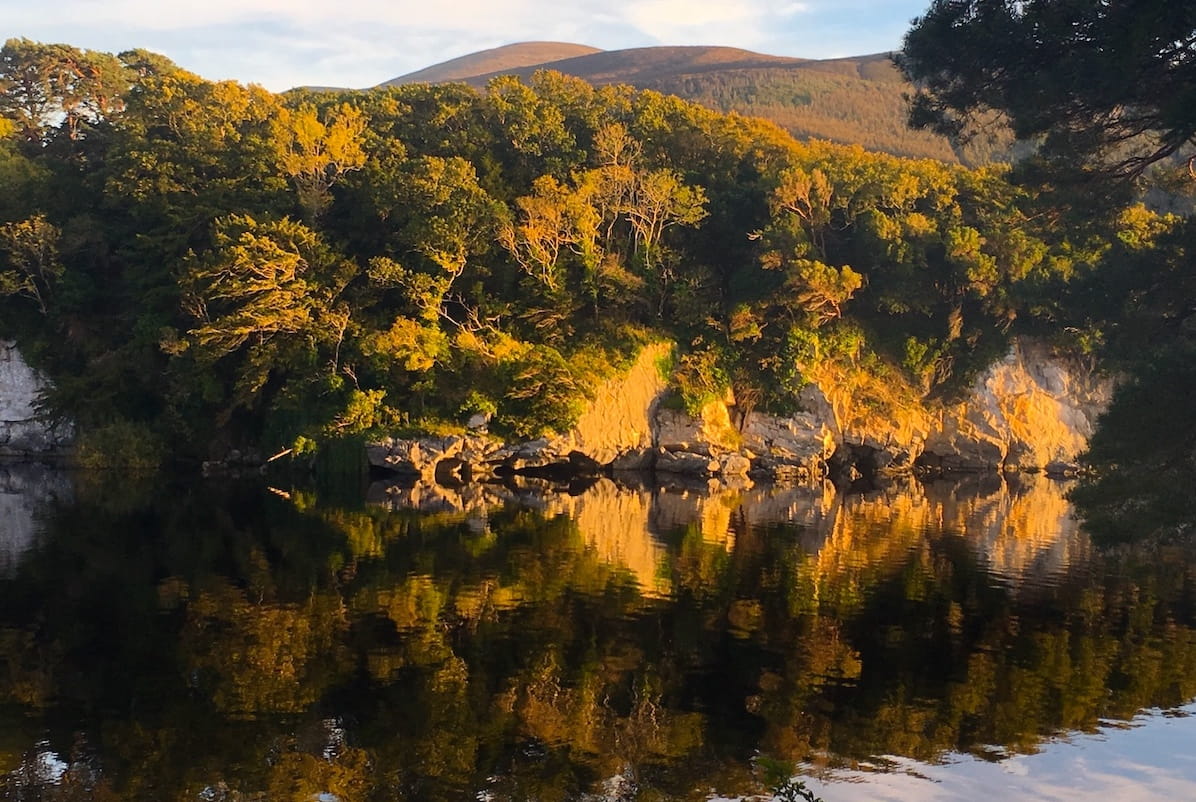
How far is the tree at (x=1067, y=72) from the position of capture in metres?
16.5

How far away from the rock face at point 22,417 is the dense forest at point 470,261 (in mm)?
965

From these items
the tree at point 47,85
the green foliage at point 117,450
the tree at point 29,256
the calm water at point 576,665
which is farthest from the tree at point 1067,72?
the tree at point 47,85

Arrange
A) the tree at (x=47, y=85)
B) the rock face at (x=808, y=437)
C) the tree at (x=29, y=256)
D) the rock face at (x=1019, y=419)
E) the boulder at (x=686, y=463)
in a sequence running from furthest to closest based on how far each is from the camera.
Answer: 1. the tree at (x=47, y=85)
2. the rock face at (x=1019, y=419)
3. the boulder at (x=686, y=463)
4. the rock face at (x=808, y=437)
5. the tree at (x=29, y=256)

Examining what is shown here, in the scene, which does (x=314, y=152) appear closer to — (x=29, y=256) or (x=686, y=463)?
(x=29, y=256)

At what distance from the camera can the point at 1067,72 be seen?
58.2ft

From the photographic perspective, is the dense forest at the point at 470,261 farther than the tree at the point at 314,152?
No

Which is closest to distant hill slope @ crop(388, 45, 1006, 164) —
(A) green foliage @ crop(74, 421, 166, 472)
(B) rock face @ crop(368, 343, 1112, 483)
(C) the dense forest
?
(B) rock face @ crop(368, 343, 1112, 483)

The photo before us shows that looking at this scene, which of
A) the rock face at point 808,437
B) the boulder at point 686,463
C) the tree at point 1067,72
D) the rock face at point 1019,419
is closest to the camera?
the tree at point 1067,72

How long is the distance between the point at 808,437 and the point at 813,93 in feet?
239

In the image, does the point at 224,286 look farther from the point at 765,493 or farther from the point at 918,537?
the point at 918,537

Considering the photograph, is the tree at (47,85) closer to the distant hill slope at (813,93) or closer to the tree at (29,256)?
the tree at (29,256)

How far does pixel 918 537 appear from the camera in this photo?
31.6 m

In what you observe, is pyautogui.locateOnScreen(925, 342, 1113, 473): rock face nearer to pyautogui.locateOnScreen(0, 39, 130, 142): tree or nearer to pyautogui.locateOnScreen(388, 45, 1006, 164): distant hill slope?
pyautogui.locateOnScreen(388, 45, 1006, 164): distant hill slope

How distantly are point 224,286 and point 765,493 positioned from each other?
22.5 meters
